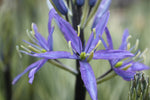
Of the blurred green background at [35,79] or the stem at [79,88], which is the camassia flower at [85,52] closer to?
the stem at [79,88]

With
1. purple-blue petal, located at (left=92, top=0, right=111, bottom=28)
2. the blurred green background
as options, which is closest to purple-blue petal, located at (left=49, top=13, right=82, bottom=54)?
purple-blue petal, located at (left=92, top=0, right=111, bottom=28)

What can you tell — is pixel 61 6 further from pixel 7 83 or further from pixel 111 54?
pixel 7 83

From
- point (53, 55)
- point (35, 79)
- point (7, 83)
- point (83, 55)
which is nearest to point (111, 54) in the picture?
point (83, 55)

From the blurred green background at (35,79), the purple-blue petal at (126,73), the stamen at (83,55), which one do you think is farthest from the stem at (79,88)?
the blurred green background at (35,79)

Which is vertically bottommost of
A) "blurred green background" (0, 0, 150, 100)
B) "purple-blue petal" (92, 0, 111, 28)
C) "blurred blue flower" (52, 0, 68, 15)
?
"blurred green background" (0, 0, 150, 100)

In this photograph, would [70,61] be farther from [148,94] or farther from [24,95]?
[148,94]

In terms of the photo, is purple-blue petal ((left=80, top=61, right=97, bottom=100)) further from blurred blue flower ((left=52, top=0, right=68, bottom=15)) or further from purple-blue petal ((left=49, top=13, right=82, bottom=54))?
blurred blue flower ((left=52, top=0, right=68, bottom=15))

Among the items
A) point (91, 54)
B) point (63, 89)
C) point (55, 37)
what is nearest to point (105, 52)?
point (91, 54)

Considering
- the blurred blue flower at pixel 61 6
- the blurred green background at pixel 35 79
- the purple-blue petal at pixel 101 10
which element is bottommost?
the blurred green background at pixel 35 79
